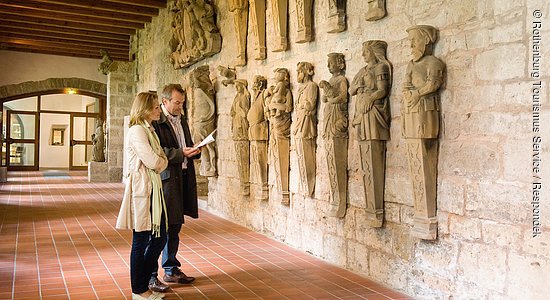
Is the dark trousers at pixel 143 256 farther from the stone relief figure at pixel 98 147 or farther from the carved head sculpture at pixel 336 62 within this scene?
the stone relief figure at pixel 98 147

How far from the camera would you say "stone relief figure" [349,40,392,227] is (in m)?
3.81

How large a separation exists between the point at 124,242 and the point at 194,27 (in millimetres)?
3588

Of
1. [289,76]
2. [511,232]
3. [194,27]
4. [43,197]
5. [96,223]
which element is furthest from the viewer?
[43,197]

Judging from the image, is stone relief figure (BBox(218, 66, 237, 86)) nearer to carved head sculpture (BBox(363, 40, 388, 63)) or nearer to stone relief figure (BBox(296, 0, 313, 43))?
stone relief figure (BBox(296, 0, 313, 43))

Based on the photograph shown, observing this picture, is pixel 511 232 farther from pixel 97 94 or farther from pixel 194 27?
pixel 97 94

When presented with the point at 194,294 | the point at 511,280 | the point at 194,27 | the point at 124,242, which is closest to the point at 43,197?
the point at 194,27

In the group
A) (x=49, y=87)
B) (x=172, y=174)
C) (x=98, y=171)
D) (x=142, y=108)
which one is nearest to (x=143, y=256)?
(x=172, y=174)

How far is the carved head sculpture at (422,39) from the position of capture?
11.0ft

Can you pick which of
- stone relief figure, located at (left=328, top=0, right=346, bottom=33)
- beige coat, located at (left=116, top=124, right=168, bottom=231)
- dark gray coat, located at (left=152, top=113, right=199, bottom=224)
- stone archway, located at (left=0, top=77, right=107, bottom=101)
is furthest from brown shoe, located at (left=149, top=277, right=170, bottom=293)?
stone archway, located at (left=0, top=77, right=107, bottom=101)

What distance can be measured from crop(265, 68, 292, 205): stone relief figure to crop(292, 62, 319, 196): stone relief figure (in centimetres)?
30

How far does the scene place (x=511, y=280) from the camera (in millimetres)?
2863

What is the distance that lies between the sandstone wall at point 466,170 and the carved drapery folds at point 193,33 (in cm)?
300

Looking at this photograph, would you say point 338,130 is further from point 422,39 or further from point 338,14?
point 422,39

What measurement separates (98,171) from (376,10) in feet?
35.9
